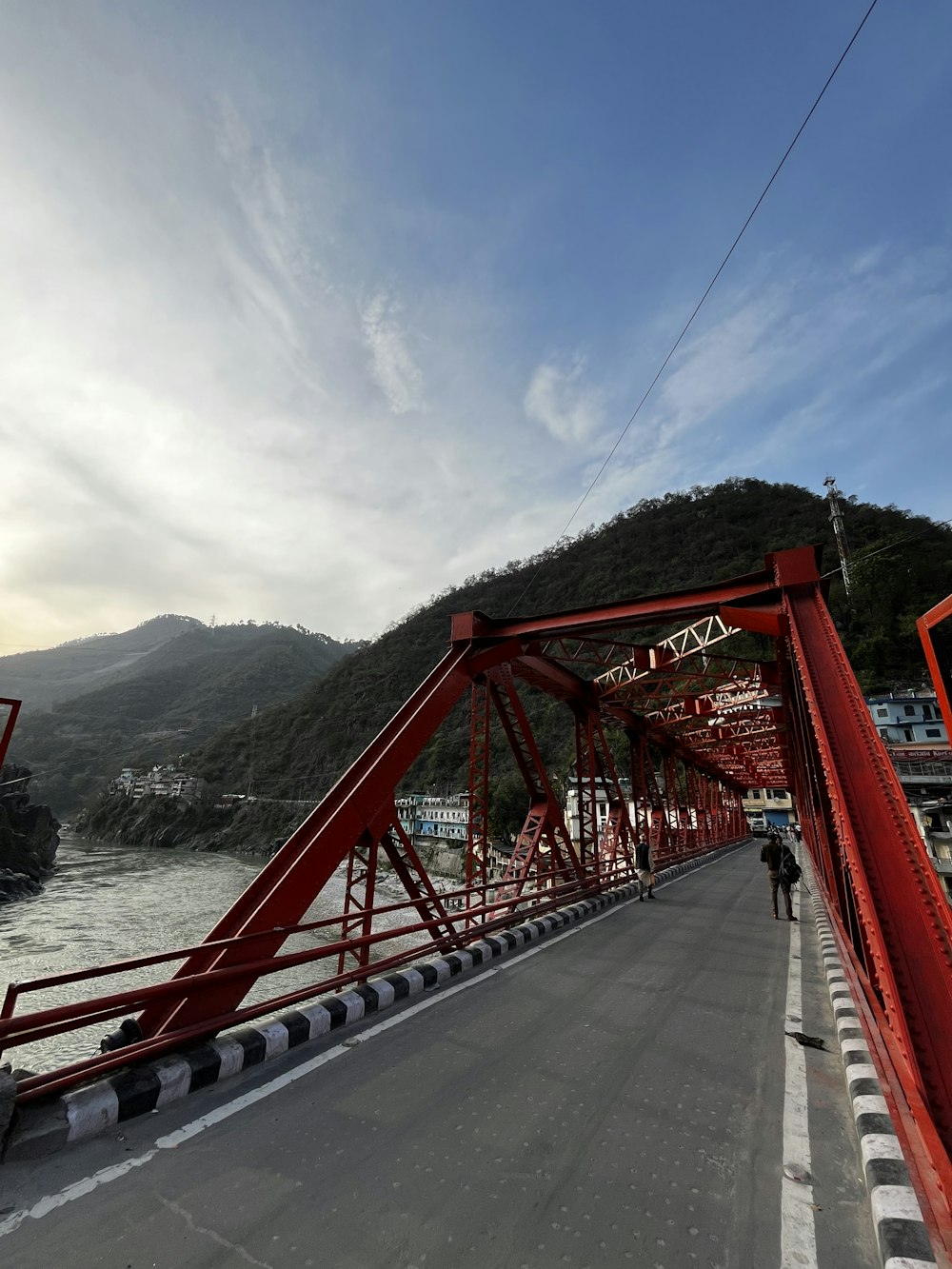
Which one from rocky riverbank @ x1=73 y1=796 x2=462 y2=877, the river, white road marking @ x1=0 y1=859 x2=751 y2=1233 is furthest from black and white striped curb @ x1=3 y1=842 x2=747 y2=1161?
rocky riverbank @ x1=73 y1=796 x2=462 y2=877

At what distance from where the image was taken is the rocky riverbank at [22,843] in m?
33.8

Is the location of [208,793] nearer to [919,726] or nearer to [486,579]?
[486,579]

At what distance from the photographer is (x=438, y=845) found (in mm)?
57562

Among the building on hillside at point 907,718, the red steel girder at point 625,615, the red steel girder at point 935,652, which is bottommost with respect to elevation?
the red steel girder at point 935,652

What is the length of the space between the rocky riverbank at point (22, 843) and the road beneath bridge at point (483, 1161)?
1291 inches

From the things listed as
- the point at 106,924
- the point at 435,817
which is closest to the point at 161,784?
the point at 435,817

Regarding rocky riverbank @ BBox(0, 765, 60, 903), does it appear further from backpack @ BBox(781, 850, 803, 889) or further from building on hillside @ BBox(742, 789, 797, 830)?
building on hillside @ BBox(742, 789, 797, 830)

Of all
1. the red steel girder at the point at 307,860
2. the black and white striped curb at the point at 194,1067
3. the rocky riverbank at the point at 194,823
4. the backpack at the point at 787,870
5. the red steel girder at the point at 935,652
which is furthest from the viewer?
the rocky riverbank at the point at 194,823

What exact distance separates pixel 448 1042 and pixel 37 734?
162728 mm

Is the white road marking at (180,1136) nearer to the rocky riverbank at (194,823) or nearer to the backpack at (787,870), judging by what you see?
the backpack at (787,870)

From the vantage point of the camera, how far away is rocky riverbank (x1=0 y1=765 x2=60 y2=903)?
1332 inches

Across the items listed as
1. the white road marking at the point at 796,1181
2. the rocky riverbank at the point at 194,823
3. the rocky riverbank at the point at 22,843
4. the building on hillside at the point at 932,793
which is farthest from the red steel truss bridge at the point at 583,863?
the rocky riverbank at the point at 194,823

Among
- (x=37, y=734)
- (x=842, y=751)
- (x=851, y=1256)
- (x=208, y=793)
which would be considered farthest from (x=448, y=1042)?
(x=37, y=734)

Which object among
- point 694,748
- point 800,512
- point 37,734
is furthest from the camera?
point 37,734
